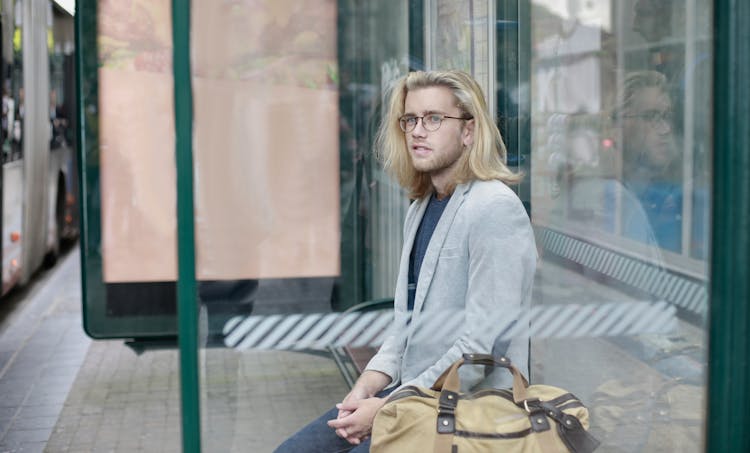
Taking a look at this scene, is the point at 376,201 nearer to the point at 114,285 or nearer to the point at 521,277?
the point at 114,285

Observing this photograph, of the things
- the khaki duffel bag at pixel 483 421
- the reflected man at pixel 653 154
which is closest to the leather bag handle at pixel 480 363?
the khaki duffel bag at pixel 483 421

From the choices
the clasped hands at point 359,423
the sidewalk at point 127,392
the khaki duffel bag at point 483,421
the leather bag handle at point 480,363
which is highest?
the leather bag handle at point 480,363

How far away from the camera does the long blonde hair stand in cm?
257

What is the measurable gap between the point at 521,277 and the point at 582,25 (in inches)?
41.7

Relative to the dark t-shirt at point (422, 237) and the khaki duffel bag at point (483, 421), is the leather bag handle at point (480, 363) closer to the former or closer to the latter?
the khaki duffel bag at point (483, 421)

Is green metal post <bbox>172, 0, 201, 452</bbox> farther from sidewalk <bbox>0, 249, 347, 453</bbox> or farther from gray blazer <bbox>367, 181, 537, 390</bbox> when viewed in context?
gray blazer <bbox>367, 181, 537, 390</bbox>

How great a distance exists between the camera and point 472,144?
2.61 m

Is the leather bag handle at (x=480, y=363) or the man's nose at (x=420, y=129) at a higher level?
the man's nose at (x=420, y=129)

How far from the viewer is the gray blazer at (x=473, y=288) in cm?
241

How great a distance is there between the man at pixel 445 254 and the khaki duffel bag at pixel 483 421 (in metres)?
0.16

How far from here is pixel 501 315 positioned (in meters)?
2.41

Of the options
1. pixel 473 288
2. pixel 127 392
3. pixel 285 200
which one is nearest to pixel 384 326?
pixel 473 288

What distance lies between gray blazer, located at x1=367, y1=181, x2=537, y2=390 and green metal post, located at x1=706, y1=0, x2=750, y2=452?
47 cm

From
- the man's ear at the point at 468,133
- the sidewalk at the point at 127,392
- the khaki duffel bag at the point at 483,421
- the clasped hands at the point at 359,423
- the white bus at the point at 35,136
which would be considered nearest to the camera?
the khaki duffel bag at the point at 483,421
